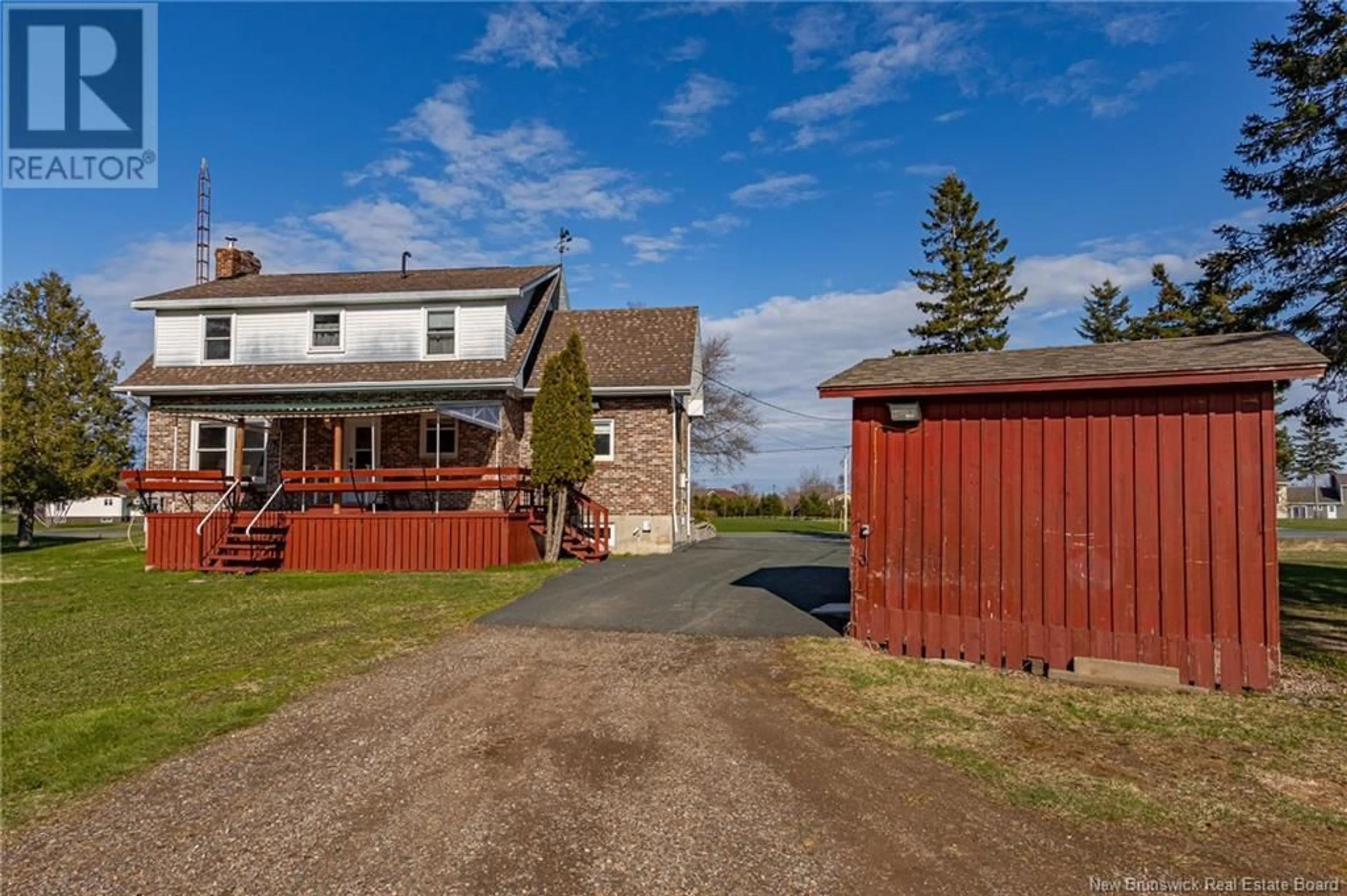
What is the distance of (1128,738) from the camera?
5.40m

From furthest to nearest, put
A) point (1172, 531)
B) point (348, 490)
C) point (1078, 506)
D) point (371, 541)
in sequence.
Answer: point (348, 490)
point (371, 541)
point (1078, 506)
point (1172, 531)

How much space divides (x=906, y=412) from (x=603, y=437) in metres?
11.2

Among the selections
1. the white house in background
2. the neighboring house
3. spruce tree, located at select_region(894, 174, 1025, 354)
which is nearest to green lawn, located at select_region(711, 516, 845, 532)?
spruce tree, located at select_region(894, 174, 1025, 354)

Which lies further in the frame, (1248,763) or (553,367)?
(553,367)

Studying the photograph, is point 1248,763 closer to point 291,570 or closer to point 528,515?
point 528,515

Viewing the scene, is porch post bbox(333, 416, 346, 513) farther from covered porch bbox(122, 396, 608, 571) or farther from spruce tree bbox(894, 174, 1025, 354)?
spruce tree bbox(894, 174, 1025, 354)

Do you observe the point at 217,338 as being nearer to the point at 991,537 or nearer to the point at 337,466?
the point at 337,466

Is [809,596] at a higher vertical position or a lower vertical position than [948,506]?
lower

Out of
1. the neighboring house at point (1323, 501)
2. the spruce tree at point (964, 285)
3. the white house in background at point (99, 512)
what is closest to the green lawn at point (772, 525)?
the spruce tree at point (964, 285)

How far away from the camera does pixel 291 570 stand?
15.1 m

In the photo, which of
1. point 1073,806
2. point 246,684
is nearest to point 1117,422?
point 1073,806

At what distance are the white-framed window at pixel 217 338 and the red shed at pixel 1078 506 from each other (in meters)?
16.8

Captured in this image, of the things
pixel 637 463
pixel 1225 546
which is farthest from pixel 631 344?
pixel 1225 546

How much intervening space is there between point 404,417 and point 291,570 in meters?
4.73
